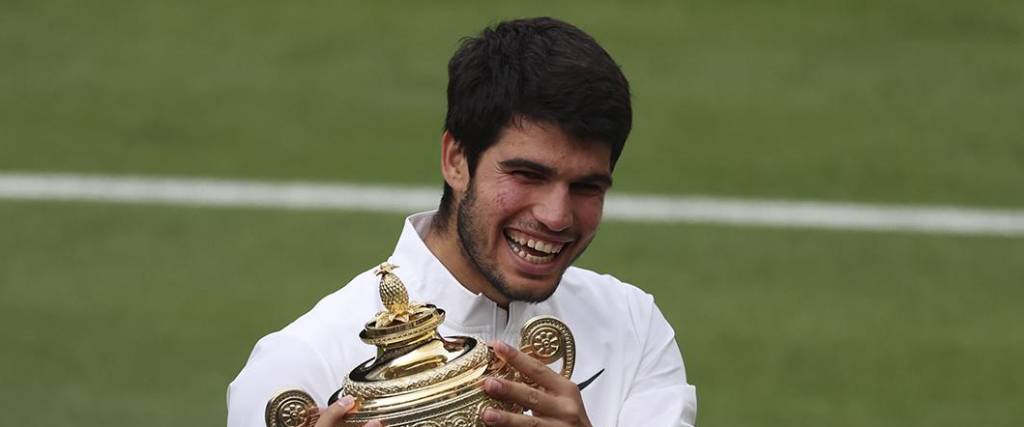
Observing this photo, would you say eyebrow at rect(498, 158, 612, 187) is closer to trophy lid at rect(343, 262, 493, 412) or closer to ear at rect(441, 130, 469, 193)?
ear at rect(441, 130, 469, 193)

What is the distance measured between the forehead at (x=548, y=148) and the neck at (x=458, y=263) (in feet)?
1.08

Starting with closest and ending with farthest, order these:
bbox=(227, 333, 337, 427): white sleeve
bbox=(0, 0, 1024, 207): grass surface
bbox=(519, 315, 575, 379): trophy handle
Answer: bbox=(519, 315, 575, 379): trophy handle
bbox=(227, 333, 337, 427): white sleeve
bbox=(0, 0, 1024, 207): grass surface

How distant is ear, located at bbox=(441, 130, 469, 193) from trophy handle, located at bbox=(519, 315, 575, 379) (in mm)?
493

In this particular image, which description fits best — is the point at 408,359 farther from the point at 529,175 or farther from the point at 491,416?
the point at 529,175

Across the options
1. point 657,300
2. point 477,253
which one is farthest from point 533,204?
point 657,300

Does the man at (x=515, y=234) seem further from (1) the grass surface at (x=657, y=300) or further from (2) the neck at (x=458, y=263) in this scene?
(1) the grass surface at (x=657, y=300)

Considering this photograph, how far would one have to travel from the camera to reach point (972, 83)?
12.9 metres

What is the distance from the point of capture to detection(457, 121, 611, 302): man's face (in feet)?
15.2

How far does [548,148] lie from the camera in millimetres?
4621

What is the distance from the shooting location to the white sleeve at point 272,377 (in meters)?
4.58

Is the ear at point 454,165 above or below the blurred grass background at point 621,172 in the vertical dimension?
above

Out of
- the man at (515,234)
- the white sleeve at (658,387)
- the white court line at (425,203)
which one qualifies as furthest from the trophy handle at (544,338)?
the white court line at (425,203)

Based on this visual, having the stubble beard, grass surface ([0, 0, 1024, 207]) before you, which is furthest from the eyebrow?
grass surface ([0, 0, 1024, 207])

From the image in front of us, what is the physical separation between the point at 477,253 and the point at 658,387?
0.60m
